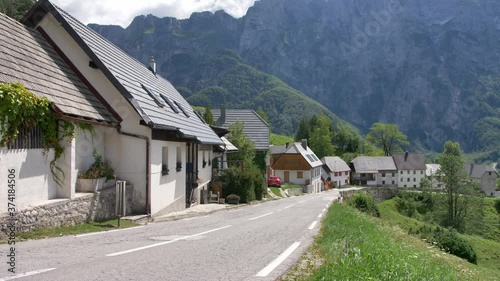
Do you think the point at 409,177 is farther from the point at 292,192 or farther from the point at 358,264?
the point at 358,264

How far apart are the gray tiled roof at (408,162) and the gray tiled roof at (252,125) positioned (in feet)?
214

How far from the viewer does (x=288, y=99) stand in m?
180

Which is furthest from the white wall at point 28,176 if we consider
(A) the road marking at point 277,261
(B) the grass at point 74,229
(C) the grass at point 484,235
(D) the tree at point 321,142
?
(D) the tree at point 321,142

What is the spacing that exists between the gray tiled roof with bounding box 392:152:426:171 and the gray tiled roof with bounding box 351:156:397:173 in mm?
2403

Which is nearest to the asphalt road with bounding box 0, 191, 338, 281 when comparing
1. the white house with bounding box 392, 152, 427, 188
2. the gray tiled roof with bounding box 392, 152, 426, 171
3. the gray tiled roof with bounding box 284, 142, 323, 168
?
the gray tiled roof with bounding box 284, 142, 323, 168

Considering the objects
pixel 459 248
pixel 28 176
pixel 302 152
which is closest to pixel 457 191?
pixel 302 152

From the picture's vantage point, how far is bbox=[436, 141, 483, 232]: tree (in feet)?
198

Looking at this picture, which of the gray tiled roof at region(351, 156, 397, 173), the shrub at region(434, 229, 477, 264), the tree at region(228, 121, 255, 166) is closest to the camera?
the shrub at region(434, 229, 477, 264)

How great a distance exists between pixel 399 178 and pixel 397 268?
102509 mm

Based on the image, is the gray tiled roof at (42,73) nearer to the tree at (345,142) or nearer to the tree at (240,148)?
the tree at (240,148)

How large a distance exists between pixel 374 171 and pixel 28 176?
304ft

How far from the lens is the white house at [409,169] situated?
10276 centimetres

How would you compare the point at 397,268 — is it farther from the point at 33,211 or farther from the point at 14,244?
the point at 33,211

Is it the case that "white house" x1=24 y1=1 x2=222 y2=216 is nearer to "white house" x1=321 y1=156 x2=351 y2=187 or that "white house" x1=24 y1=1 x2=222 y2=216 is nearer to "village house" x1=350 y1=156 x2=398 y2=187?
"white house" x1=321 y1=156 x2=351 y2=187
